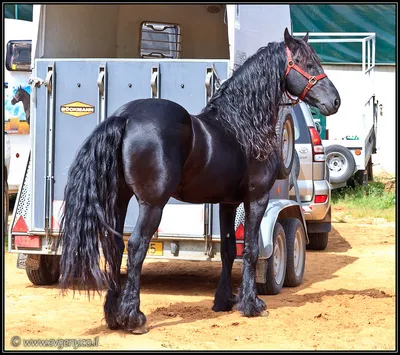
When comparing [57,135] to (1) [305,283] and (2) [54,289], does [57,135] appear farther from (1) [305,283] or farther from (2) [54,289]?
(1) [305,283]

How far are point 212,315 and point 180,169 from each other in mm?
1462

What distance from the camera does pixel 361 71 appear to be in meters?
17.7

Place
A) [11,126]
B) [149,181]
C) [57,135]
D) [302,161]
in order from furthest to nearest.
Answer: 1. [11,126]
2. [302,161]
3. [57,135]
4. [149,181]

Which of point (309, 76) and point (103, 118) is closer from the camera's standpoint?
point (309, 76)

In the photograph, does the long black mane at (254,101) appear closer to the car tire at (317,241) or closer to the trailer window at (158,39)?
the trailer window at (158,39)

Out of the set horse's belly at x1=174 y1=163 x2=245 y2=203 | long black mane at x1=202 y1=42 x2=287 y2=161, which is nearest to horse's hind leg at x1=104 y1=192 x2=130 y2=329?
horse's belly at x1=174 y1=163 x2=245 y2=203

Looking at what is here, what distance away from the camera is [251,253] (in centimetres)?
690

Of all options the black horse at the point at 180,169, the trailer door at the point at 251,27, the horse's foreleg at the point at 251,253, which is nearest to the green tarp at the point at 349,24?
the trailer door at the point at 251,27

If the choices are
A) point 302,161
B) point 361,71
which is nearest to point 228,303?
point 302,161

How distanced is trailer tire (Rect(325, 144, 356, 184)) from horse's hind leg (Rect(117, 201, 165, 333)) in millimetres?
10058

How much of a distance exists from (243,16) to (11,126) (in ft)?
22.5

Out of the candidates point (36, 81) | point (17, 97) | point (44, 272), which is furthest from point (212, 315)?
point (17, 97)

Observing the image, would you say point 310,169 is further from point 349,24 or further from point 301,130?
point 349,24

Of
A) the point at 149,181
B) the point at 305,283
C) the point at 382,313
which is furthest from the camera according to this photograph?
the point at 305,283
